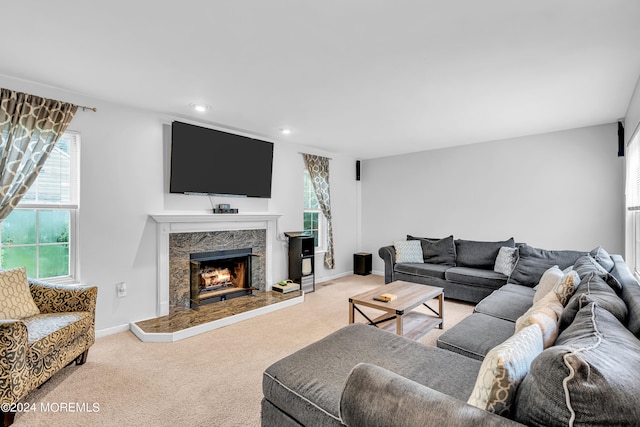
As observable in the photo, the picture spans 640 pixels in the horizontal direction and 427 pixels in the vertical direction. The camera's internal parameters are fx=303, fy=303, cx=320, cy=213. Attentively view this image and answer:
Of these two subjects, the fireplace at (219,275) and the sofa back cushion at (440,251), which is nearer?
the fireplace at (219,275)

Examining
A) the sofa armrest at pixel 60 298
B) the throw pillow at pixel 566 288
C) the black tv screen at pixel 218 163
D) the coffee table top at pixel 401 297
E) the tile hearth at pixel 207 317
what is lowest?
the tile hearth at pixel 207 317

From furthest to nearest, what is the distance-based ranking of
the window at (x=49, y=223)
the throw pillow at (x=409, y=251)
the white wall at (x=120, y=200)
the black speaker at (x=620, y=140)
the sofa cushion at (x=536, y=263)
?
the throw pillow at (x=409, y=251) < the black speaker at (x=620, y=140) < the sofa cushion at (x=536, y=263) < the white wall at (x=120, y=200) < the window at (x=49, y=223)

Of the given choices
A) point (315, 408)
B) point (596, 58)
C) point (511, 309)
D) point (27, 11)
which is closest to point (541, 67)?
point (596, 58)

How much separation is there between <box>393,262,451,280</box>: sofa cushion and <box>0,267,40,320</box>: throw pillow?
4359 millimetres

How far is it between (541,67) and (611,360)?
93.4 inches

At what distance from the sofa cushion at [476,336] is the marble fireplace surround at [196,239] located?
238 centimetres

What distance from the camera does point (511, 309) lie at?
264cm

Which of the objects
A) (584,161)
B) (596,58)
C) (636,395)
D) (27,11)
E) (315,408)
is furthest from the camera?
(584,161)

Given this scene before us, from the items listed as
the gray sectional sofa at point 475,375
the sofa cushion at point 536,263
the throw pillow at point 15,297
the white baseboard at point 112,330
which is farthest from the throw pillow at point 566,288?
the white baseboard at point 112,330

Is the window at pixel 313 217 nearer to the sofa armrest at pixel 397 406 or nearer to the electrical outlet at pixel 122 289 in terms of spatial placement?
the electrical outlet at pixel 122 289

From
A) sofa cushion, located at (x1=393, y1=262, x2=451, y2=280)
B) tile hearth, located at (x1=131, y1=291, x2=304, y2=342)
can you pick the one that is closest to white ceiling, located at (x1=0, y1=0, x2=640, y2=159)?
sofa cushion, located at (x1=393, y1=262, x2=451, y2=280)

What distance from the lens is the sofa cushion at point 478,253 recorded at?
4.46m

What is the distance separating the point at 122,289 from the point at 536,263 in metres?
4.75

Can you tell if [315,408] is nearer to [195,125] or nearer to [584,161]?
[195,125]
